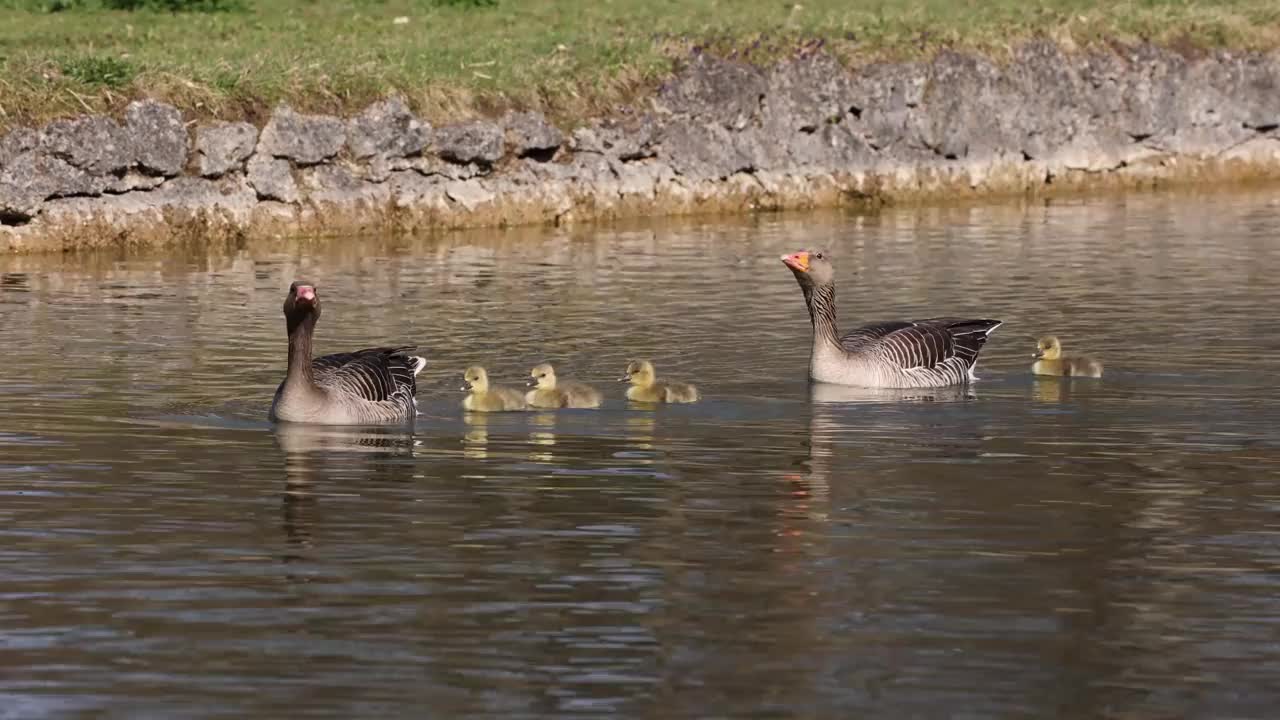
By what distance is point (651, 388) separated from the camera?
17.0m

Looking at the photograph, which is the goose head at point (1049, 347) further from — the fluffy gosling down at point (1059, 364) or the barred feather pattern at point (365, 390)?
Result: the barred feather pattern at point (365, 390)

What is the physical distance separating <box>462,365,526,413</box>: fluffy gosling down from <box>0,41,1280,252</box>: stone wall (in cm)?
1269

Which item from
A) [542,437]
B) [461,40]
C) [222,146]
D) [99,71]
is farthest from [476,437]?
[461,40]

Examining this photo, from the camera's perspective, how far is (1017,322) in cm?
2195

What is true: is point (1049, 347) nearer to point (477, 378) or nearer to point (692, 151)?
point (477, 378)

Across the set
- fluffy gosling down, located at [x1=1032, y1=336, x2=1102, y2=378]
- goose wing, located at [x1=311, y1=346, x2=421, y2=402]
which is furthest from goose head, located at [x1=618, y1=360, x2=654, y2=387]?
fluffy gosling down, located at [x1=1032, y1=336, x2=1102, y2=378]

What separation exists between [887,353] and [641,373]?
7.40 ft

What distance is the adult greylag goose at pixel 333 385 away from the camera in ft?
52.3

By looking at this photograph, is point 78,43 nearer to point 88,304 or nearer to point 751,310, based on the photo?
point 88,304

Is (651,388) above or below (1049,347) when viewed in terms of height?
below

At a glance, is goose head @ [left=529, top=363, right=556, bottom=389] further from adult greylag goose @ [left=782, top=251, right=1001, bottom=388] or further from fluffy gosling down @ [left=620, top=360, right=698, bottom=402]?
adult greylag goose @ [left=782, top=251, right=1001, bottom=388]

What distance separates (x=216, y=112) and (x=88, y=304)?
21.7 ft

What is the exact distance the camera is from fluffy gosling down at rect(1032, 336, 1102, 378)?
714 inches

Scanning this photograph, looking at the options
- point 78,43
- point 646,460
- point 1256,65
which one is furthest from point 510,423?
point 1256,65
